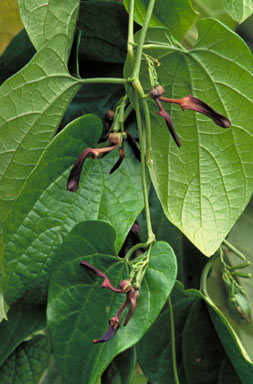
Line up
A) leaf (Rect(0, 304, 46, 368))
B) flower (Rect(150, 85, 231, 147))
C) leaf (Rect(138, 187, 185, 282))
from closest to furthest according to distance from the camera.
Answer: flower (Rect(150, 85, 231, 147))
leaf (Rect(0, 304, 46, 368))
leaf (Rect(138, 187, 185, 282))

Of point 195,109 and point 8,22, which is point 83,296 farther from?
point 8,22

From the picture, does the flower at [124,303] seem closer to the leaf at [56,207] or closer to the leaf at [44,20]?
the leaf at [56,207]

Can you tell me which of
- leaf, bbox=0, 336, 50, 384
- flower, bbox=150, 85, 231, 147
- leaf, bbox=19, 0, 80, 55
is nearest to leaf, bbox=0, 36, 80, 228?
leaf, bbox=19, 0, 80, 55

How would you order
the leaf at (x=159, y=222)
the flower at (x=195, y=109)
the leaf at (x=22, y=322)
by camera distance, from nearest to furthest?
the flower at (x=195, y=109), the leaf at (x=22, y=322), the leaf at (x=159, y=222)

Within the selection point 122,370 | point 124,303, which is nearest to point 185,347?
point 122,370

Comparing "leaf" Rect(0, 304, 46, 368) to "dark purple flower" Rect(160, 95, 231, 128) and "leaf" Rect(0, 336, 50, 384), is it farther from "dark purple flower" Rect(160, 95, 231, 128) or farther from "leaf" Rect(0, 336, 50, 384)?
"dark purple flower" Rect(160, 95, 231, 128)

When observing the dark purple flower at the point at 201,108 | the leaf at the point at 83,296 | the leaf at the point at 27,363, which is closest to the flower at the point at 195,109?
the dark purple flower at the point at 201,108

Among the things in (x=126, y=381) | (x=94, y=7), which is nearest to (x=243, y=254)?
(x=126, y=381)

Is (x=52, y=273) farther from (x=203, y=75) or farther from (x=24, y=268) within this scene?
(x=203, y=75)
